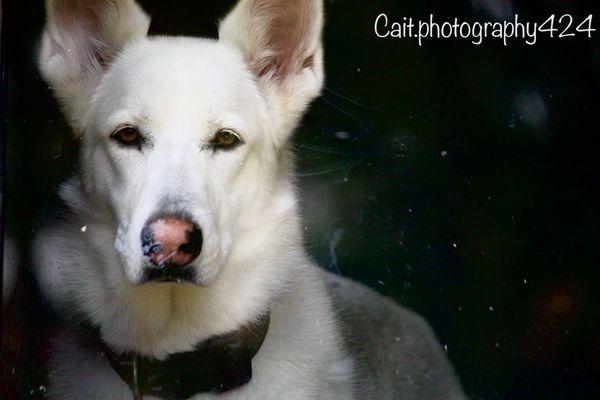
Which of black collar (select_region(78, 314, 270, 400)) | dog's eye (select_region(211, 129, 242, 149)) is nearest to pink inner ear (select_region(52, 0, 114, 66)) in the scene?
dog's eye (select_region(211, 129, 242, 149))

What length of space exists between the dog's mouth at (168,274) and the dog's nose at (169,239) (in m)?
0.02

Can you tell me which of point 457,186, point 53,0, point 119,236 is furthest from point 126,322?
point 457,186

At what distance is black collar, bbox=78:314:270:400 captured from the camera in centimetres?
279

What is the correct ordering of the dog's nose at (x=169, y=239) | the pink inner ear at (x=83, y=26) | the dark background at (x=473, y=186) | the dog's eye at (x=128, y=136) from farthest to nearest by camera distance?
1. the dark background at (x=473, y=186)
2. the pink inner ear at (x=83, y=26)
3. the dog's eye at (x=128, y=136)
4. the dog's nose at (x=169, y=239)

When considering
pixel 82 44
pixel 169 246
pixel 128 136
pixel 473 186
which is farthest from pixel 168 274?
pixel 473 186

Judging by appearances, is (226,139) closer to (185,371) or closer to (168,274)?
(168,274)

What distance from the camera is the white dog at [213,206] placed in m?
2.66

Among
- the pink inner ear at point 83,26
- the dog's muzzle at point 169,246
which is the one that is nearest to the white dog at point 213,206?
the pink inner ear at point 83,26

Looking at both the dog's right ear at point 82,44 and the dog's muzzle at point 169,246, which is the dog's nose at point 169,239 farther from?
the dog's right ear at point 82,44

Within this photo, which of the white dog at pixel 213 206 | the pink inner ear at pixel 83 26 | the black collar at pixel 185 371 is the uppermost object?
the pink inner ear at pixel 83 26

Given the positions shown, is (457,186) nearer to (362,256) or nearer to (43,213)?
(362,256)

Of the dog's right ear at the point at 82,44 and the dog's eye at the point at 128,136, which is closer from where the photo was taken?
the dog's eye at the point at 128,136

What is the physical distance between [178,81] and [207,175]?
0.33m

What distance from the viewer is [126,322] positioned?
112 inches
